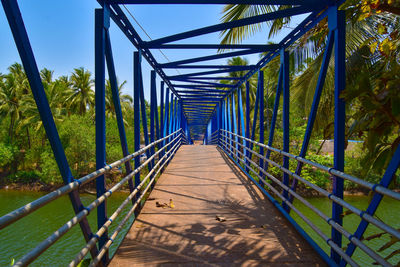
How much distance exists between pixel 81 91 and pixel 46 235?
19.8 metres

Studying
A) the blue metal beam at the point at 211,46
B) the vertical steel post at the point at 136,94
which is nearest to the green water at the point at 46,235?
the vertical steel post at the point at 136,94

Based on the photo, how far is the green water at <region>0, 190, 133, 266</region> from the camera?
16.3 metres

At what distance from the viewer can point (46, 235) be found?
18906mm

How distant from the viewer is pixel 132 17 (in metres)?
4.68

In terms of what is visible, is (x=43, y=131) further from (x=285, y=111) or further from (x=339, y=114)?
(x=339, y=114)

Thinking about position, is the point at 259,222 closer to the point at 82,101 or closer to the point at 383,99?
the point at 383,99

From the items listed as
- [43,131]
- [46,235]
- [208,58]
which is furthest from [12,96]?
[208,58]

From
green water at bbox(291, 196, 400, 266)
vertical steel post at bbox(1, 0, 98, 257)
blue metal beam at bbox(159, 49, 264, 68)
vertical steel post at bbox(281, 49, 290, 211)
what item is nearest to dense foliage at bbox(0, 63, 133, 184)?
green water at bbox(291, 196, 400, 266)

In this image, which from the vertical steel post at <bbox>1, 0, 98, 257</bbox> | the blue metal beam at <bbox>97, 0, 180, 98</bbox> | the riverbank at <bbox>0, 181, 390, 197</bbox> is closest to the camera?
the vertical steel post at <bbox>1, 0, 98, 257</bbox>

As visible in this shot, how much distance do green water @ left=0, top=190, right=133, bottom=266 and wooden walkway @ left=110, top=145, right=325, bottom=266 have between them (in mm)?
12130

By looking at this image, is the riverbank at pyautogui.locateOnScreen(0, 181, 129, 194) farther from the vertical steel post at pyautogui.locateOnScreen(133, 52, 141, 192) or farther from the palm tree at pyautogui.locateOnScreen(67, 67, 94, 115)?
the vertical steel post at pyautogui.locateOnScreen(133, 52, 141, 192)

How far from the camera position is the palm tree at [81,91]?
34.0 m

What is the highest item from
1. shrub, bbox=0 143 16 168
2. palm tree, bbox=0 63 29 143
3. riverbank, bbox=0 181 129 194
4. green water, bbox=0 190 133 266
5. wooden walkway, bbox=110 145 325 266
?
palm tree, bbox=0 63 29 143

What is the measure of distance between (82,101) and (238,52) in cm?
3162
